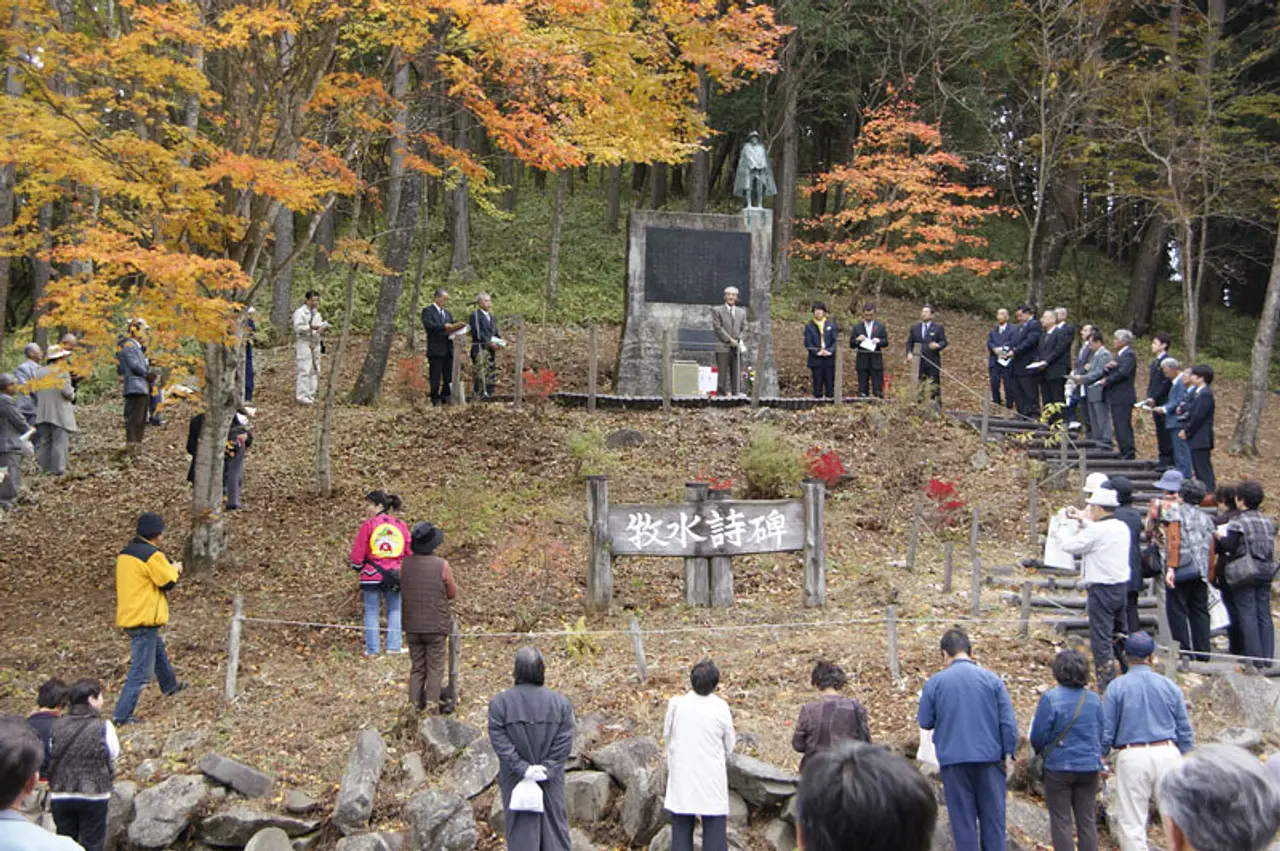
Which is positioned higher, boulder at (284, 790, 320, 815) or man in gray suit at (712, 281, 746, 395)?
man in gray suit at (712, 281, 746, 395)

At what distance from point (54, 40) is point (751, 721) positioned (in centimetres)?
880

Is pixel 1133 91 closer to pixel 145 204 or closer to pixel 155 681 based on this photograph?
pixel 145 204

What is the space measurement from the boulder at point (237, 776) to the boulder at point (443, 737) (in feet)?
3.67

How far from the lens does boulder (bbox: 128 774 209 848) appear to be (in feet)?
23.4

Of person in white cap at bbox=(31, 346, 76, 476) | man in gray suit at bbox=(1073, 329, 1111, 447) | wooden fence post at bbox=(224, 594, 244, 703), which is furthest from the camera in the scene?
person in white cap at bbox=(31, 346, 76, 476)

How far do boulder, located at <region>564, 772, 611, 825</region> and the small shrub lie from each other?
6.19m

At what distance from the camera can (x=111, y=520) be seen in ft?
44.0

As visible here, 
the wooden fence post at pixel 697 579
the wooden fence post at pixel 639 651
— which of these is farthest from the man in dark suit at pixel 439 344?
the wooden fence post at pixel 639 651

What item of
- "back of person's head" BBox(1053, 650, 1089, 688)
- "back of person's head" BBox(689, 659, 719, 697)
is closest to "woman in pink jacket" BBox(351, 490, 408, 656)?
"back of person's head" BBox(689, 659, 719, 697)

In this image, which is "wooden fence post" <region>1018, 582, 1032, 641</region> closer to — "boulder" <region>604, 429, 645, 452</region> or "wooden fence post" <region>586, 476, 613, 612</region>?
"wooden fence post" <region>586, 476, 613, 612</region>

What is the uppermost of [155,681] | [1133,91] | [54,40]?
[1133,91]

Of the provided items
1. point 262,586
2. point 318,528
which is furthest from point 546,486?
point 262,586

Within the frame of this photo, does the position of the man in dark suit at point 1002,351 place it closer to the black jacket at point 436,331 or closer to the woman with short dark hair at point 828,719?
the black jacket at point 436,331

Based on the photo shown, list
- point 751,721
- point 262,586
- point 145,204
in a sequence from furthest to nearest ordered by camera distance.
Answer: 1. point 262,586
2. point 145,204
3. point 751,721
